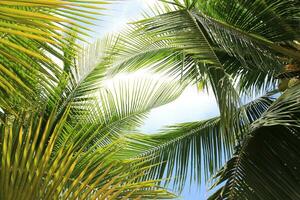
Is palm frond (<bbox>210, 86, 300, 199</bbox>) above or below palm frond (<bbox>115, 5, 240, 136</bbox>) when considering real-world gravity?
below

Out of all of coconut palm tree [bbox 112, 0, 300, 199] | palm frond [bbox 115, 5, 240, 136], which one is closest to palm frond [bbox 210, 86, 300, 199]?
coconut palm tree [bbox 112, 0, 300, 199]

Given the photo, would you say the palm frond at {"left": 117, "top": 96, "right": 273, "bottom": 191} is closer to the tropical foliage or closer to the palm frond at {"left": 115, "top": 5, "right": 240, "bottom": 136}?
the tropical foliage

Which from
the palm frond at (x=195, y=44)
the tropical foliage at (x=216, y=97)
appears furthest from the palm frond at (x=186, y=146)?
the palm frond at (x=195, y=44)

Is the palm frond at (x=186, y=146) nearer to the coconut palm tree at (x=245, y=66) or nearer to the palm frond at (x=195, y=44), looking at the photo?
the coconut palm tree at (x=245, y=66)

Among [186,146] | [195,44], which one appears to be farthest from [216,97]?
[186,146]

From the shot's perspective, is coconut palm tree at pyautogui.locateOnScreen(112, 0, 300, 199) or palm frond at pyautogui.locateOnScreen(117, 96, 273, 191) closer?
coconut palm tree at pyautogui.locateOnScreen(112, 0, 300, 199)

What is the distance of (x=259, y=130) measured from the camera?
4723 millimetres

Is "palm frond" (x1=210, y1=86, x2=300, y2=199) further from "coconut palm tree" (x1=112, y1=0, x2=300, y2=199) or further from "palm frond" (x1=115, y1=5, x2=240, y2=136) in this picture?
"palm frond" (x1=115, y1=5, x2=240, y2=136)

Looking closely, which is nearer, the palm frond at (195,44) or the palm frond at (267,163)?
the palm frond at (195,44)

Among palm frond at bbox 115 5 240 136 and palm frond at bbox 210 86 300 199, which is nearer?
palm frond at bbox 115 5 240 136

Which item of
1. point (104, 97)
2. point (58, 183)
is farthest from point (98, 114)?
point (58, 183)

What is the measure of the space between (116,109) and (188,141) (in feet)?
3.58

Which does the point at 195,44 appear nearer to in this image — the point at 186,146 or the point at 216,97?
the point at 216,97

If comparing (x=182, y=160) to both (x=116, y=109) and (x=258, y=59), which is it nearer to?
(x=116, y=109)
